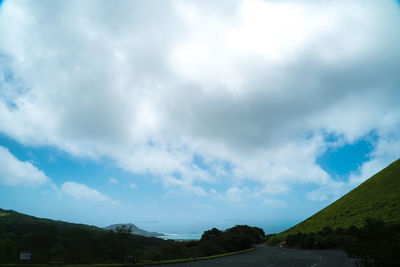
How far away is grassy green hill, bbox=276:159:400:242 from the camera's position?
157 ft

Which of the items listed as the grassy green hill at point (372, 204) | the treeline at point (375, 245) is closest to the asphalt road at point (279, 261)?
the treeline at point (375, 245)

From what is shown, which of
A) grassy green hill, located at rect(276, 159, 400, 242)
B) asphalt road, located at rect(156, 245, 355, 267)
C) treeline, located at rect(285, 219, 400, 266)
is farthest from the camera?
grassy green hill, located at rect(276, 159, 400, 242)

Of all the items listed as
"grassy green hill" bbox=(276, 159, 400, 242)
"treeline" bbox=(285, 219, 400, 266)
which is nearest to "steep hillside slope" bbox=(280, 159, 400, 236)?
"grassy green hill" bbox=(276, 159, 400, 242)

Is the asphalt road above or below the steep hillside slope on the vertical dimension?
below

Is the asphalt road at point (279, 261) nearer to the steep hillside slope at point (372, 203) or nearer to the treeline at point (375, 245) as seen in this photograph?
the treeline at point (375, 245)

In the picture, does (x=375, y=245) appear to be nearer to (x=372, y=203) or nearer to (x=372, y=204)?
(x=372, y=204)

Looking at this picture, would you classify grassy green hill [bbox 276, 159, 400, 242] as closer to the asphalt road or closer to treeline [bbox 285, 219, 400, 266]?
the asphalt road

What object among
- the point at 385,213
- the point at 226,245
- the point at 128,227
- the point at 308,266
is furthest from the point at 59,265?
the point at 385,213

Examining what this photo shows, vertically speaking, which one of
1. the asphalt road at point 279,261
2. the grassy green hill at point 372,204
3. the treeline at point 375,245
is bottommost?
the asphalt road at point 279,261

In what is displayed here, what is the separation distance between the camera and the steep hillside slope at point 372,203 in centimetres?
4774

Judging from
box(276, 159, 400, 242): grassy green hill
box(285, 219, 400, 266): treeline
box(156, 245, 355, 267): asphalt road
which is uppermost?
box(276, 159, 400, 242): grassy green hill

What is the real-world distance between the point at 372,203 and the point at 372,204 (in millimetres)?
850

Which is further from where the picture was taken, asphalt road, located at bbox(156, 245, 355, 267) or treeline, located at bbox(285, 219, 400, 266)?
asphalt road, located at bbox(156, 245, 355, 267)

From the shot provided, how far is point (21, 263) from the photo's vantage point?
14953 millimetres
